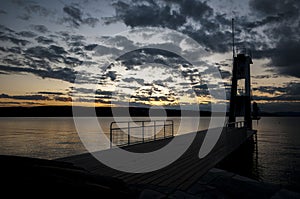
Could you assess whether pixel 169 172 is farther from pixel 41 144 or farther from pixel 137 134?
pixel 137 134

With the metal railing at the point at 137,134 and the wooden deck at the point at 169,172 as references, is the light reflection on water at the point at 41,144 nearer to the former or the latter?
the metal railing at the point at 137,134

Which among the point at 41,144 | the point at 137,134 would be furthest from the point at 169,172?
the point at 137,134

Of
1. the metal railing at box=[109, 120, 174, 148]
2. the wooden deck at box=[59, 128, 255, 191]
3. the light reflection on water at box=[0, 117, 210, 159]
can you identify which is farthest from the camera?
the light reflection on water at box=[0, 117, 210, 159]

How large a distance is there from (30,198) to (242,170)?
1636 centimetres

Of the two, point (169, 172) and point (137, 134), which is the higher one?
point (169, 172)

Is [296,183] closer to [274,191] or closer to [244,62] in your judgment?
[274,191]

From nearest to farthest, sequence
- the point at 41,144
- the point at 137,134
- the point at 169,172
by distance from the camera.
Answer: the point at 169,172
the point at 41,144
the point at 137,134

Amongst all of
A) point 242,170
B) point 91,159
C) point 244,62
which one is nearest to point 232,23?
point 244,62

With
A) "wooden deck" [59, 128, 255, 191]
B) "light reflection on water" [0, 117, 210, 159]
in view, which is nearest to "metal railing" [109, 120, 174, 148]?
"wooden deck" [59, 128, 255, 191]

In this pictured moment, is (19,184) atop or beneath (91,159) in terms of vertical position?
atop

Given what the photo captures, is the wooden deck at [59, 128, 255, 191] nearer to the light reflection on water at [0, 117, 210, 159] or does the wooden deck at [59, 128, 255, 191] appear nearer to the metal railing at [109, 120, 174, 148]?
the metal railing at [109, 120, 174, 148]

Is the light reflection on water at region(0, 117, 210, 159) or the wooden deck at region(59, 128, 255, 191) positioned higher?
the wooden deck at region(59, 128, 255, 191)

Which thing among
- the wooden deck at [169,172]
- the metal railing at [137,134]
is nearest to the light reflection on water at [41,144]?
the metal railing at [137,134]

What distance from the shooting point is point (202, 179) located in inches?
265
